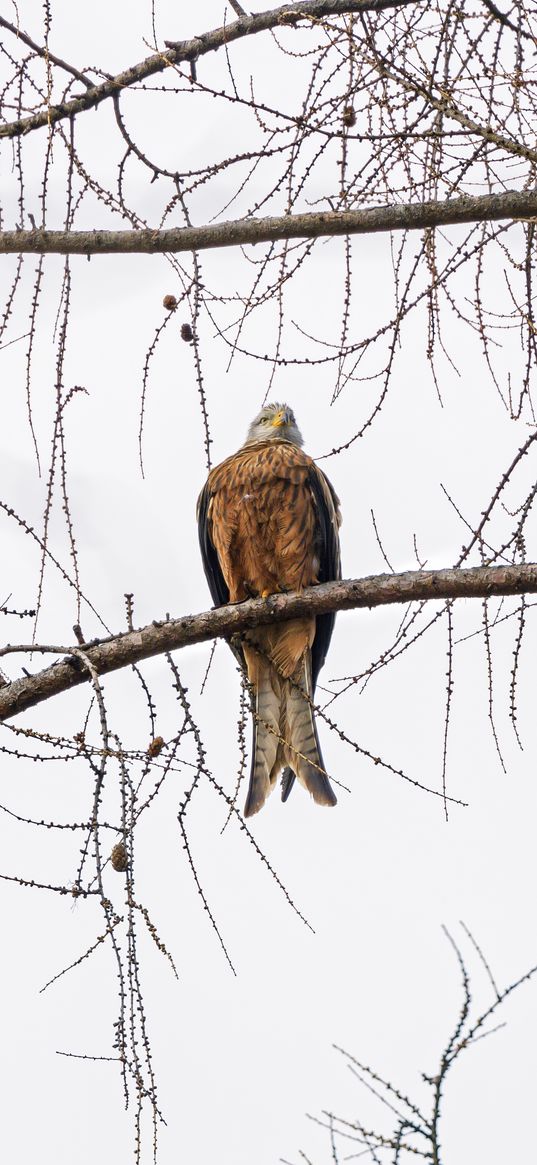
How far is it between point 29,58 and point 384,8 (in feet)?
3.09

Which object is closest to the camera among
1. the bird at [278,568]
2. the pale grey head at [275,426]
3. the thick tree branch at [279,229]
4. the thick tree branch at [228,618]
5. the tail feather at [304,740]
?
the thick tree branch at [279,229]

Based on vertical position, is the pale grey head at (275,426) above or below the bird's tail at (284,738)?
above

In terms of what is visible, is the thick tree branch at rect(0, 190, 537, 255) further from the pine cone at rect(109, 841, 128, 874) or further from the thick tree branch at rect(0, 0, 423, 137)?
the pine cone at rect(109, 841, 128, 874)

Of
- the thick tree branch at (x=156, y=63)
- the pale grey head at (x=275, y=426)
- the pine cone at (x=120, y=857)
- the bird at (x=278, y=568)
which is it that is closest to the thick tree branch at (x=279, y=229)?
the thick tree branch at (x=156, y=63)

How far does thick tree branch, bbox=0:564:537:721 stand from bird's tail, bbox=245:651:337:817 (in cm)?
63

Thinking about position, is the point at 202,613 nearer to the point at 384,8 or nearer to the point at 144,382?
the point at 144,382

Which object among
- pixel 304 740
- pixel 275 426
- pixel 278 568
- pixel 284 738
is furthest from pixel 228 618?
pixel 275 426

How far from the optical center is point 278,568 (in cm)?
412

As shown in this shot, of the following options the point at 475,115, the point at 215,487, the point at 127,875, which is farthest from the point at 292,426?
the point at 127,875

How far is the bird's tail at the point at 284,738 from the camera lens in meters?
4.01

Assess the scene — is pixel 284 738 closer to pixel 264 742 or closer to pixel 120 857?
pixel 264 742

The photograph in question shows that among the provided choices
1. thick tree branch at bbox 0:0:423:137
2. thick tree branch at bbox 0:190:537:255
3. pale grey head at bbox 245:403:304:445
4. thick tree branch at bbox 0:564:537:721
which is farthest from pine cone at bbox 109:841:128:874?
pale grey head at bbox 245:403:304:445

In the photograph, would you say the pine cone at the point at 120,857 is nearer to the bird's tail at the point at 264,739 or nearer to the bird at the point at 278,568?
the bird's tail at the point at 264,739

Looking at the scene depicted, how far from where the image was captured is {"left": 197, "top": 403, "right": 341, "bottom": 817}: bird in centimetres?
410
